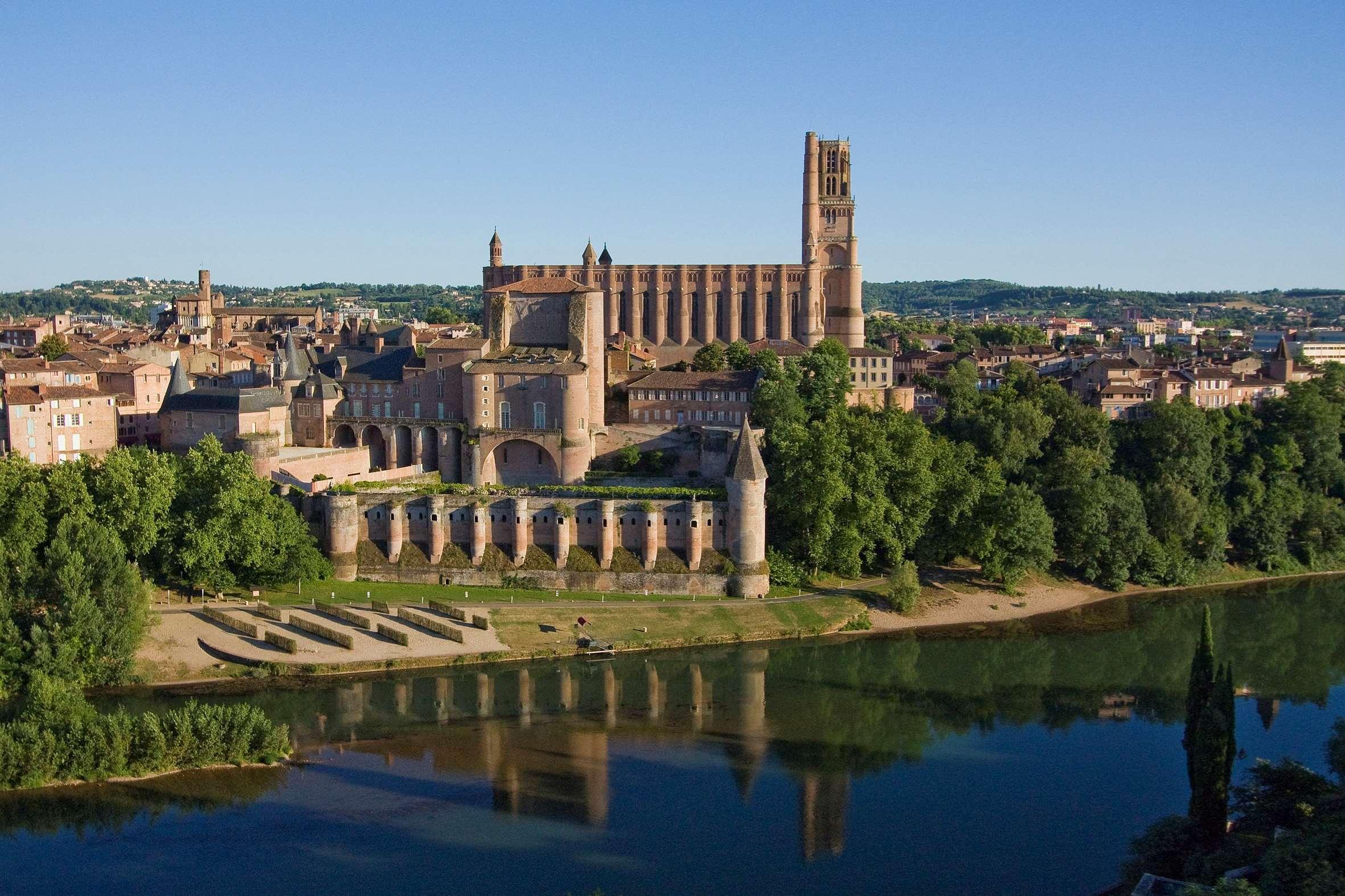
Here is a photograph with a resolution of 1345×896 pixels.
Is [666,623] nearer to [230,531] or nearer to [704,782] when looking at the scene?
[704,782]

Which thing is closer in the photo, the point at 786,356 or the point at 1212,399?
the point at 786,356

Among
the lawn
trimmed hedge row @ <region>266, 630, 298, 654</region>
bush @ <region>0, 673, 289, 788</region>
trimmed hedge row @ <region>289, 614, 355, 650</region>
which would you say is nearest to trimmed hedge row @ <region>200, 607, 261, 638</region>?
trimmed hedge row @ <region>266, 630, 298, 654</region>

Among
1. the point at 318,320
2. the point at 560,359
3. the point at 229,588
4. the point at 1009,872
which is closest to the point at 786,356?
the point at 560,359

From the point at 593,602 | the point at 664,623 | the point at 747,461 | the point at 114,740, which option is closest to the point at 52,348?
the point at 593,602

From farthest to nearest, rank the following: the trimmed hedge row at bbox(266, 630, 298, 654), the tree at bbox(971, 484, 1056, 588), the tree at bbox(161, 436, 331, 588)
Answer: the tree at bbox(971, 484, 1056, 588) < the tree at bbox(161, 436, 331, 588) < the trimmed hedge row at bbox(266, 630, 298, 654)

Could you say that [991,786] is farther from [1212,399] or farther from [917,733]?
[1212,399]

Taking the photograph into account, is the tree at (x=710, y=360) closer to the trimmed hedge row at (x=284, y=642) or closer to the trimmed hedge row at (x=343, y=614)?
the trimmed hedge row at (x=343, y=614)

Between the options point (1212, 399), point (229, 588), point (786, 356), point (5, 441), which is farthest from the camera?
point (1212, 399)

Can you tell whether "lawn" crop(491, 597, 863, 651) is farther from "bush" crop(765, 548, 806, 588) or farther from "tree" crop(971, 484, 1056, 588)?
"tree" crop(971, 484, 1056, 588)
